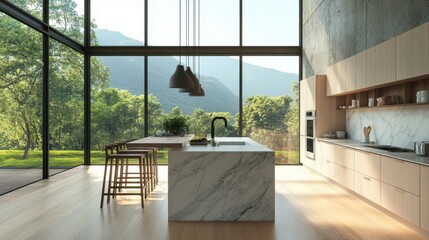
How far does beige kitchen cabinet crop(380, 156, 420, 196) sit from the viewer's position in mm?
4027

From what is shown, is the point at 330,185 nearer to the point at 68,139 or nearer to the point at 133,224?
the point at 133,224

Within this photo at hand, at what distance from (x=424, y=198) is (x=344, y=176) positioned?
2370 millimetres

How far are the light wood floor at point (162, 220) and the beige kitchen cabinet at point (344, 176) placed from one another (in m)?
0.18

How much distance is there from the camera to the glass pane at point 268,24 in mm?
9820

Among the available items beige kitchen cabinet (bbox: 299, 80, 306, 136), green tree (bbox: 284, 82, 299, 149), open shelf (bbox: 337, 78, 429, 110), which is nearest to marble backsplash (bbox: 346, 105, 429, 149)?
open shelf (bbox: 337, 78, 429, 110)

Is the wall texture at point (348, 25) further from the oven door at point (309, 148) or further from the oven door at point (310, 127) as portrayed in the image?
the oven door at point (309, 148)

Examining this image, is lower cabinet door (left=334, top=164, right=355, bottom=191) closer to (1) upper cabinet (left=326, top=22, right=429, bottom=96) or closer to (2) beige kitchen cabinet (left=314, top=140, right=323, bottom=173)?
(2) beige kitchen cabinet (left=314, top=140, right=323, bottom=173)

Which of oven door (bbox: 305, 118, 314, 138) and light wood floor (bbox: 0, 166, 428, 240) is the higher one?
oven door (bbox: 305, 118, 314, 138)

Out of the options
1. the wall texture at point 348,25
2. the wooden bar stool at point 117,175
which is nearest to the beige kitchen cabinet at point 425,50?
the wall texture at point 348,25

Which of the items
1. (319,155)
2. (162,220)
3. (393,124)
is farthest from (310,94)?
(162,220)

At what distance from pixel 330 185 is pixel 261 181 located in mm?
2770

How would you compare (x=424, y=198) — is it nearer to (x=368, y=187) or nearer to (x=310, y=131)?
(x=368, y=187)

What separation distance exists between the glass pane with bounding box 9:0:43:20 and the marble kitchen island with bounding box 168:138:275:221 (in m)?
3.90

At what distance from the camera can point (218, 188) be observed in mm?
4691
